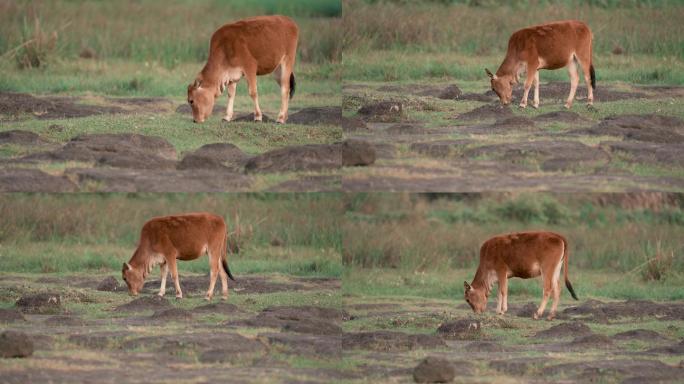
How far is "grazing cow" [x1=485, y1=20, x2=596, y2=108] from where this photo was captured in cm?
1179

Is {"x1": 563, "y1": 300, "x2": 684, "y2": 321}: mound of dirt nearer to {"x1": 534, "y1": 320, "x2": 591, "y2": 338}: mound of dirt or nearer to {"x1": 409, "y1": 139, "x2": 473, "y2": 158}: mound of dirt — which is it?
{"x1": 534, "y1": 320, "x2": 591, "y2": 338}: mound of dirt

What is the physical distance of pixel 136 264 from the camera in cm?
1198

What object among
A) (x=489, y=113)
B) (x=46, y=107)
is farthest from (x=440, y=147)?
(x=46, y=107)

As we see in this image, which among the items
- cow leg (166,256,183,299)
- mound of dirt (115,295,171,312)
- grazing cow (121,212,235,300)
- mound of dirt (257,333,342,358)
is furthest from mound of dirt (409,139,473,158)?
mound of dirt (115,295,171,312)

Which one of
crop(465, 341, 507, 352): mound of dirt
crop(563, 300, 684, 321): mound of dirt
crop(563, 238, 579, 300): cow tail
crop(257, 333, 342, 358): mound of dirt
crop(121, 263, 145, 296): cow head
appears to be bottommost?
crop(257, 333, 342, 358): mound of dirt

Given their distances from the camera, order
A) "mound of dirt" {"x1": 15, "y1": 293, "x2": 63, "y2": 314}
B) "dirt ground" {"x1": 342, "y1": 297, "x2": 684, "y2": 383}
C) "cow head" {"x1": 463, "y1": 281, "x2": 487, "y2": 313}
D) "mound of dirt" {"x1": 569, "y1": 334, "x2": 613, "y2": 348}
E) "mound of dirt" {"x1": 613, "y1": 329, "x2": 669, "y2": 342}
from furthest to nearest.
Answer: "cow head" {"x1": 463, "y1": 281, "x2": 487, "y2": 313}, "mound of dirt" {"x1": 15, "y1": 293, "x2": 63, "y2": 314}, "mound of dirt" {"x1": 613, "y1": 329, "x2": 669, "y2": 342}, "mound of dirt" {"x1": 569, "y1": 334, "x2": 613, "y2": 348}, "dirt ground" {"x1": 342, "y1": 297, "x2": 684, "y2": 383}

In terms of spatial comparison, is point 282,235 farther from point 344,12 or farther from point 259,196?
point 344,12

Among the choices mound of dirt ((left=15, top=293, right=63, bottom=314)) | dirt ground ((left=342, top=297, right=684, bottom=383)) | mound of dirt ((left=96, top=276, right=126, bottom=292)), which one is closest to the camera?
dirt ground ((left=342, top=297, right=684, bottom=383))

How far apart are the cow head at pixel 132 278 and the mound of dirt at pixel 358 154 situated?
1.77 meters

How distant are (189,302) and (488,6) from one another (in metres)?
3.23

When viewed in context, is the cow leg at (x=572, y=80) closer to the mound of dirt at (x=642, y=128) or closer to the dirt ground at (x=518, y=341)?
the mound of dirt at (x=642, y=128)

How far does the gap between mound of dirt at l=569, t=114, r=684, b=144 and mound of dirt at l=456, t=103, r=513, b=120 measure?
1.67ft

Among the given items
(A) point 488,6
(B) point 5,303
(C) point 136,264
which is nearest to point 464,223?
(A) point 488,6

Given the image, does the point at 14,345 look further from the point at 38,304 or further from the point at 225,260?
the point at 225,260
